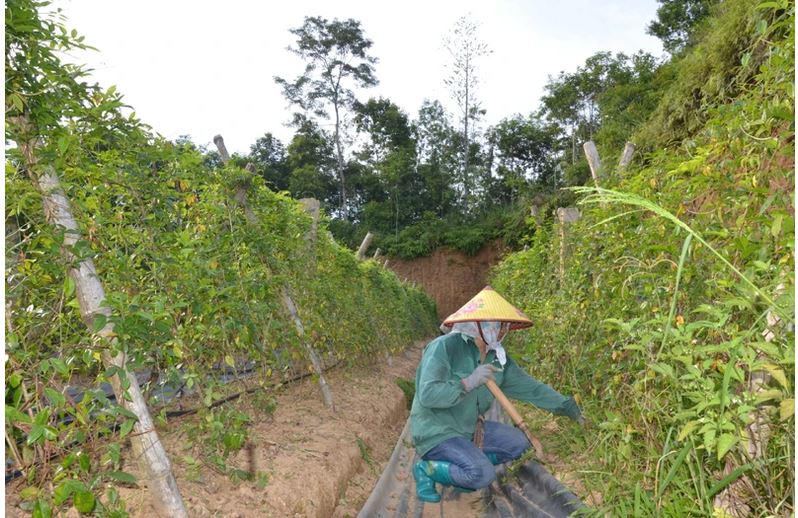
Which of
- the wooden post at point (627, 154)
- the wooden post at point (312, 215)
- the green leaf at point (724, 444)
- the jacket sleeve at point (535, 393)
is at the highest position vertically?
the wooden post at point (312, 215)

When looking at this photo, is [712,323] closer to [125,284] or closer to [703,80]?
[125,284]

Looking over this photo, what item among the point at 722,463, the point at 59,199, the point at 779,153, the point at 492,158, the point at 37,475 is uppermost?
the point at 492,158

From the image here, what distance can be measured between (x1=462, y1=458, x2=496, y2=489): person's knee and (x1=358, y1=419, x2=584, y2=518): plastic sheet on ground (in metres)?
0.17

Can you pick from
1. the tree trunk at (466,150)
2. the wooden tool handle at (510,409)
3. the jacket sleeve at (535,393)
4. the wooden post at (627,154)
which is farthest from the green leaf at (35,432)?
the tree trunk at (466,150)

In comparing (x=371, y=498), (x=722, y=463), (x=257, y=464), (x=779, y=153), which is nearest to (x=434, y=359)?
(x=371, y=498)

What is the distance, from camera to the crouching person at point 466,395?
3.62 meters

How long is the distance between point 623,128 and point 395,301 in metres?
11.4

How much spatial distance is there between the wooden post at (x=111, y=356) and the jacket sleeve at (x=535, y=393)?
2.27 metres

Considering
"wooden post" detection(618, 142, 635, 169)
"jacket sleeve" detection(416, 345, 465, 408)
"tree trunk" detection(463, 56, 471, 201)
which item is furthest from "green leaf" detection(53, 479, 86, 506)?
"tree trunk" detection(463, 56, 471, 201)

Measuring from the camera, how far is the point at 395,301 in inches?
492

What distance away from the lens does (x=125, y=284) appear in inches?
116

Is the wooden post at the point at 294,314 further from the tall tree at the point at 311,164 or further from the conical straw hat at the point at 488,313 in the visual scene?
the tall tree at the point at 311,164

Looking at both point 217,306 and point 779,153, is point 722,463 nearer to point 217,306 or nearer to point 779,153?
point 779,153

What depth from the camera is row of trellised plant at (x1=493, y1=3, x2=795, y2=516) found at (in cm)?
161
